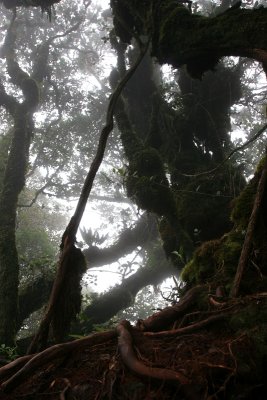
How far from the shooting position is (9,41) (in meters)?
17.0

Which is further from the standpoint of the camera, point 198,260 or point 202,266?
point 198,260

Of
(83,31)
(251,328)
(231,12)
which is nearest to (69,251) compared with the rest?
(251,328)

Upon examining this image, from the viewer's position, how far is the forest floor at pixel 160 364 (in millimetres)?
2117

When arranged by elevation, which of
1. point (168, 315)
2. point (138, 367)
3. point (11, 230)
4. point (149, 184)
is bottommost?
point (138, 367)

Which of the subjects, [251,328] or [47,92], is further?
[47,92]

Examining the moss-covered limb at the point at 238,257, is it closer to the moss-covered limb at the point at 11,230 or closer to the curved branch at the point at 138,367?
the curved branch at the point at 138,367

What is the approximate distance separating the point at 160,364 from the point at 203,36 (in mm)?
3854

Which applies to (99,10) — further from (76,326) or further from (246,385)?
(246,385)

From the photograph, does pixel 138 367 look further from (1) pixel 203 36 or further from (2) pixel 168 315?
(1) pixel 203 36

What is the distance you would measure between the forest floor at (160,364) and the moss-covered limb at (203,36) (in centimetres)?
281

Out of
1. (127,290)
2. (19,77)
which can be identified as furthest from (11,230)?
(127,290)

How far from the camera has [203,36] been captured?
4.59 m

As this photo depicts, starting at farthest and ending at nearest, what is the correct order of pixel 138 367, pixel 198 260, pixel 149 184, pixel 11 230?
pixel 11 230 < pixel 149 184 < pixel 198 260 < pixel 138 367

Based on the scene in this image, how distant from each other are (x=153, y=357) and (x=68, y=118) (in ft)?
64.5
